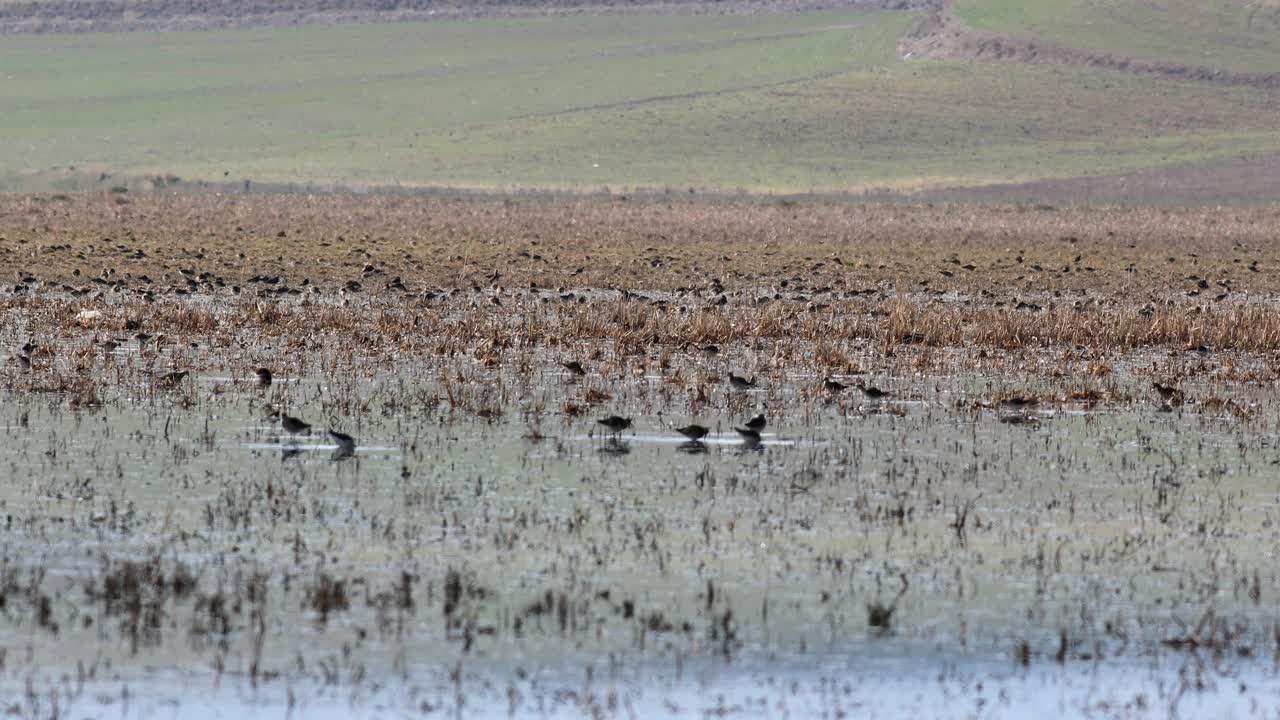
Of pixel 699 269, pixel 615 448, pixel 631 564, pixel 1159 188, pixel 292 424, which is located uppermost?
pixel 631 564

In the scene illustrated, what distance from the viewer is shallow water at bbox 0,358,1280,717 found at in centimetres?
780

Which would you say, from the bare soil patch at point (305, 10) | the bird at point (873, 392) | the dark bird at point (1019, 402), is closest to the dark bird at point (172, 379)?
the bird at point (873, 392)

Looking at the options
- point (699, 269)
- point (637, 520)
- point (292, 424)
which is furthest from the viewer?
point (699, 269)

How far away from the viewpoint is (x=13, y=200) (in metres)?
59.8

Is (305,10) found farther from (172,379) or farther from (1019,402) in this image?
(1019,402)

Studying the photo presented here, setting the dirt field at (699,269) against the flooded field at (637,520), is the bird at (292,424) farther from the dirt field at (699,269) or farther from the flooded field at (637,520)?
the dirt field at (699,269)

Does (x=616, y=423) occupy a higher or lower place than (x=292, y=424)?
lower

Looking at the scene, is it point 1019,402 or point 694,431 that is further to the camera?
point 1019,402

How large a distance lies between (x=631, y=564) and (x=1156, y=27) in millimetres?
119533

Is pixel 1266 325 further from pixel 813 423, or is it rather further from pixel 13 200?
pixel 13 200

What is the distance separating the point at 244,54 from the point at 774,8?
118ft

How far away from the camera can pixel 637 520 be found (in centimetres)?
1111

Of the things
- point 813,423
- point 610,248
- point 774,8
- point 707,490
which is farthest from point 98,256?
point 774,8

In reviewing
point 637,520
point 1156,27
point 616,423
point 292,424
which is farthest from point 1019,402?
point 1156,27
